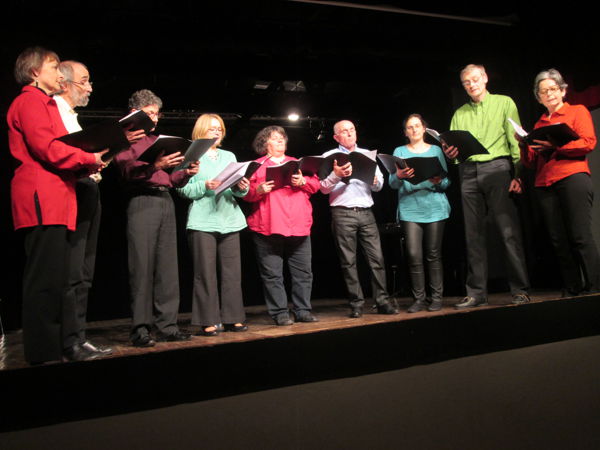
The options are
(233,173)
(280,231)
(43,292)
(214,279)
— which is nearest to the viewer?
(43,292)

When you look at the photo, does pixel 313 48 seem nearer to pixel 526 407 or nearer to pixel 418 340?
pixel 418 340

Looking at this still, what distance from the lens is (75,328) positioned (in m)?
2.07

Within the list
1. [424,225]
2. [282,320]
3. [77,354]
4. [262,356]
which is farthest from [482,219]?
[77,354]

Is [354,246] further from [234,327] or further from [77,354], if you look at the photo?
[77,354]

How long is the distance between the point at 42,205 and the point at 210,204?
0.99 meters

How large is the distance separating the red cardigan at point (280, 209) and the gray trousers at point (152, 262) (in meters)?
0.57

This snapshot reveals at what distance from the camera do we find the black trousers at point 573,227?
305 centimetres

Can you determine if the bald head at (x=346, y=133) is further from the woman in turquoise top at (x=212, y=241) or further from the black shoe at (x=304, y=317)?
the black shoe at (x=304, y=317)

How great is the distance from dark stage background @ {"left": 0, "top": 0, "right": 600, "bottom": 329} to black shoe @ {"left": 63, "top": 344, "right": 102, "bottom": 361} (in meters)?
3.28

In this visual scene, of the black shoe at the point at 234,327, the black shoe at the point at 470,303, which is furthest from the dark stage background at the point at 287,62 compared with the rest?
the black shoe at the point at 234,327

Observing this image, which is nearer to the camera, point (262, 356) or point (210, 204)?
point (262, 356)

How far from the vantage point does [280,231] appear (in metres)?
2.87

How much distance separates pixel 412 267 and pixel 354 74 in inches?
118

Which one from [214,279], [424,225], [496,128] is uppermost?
[496,128]
